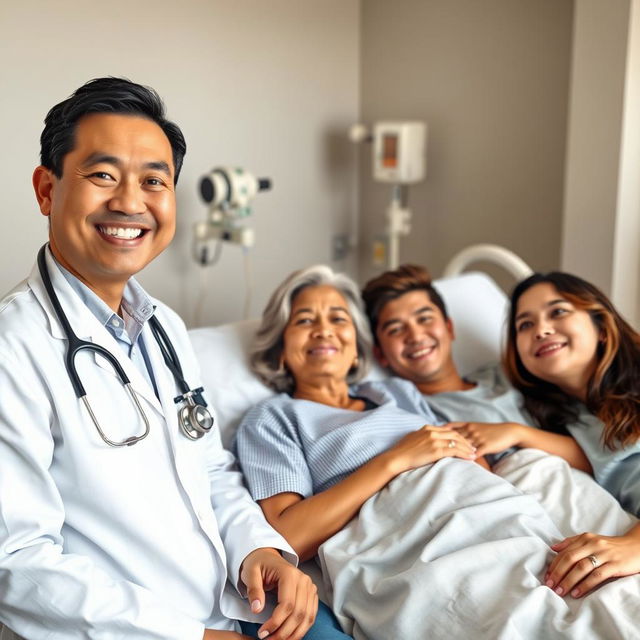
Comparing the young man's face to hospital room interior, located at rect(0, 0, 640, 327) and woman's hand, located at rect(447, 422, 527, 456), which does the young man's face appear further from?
hospital room interior, located at rect(0, 0, 640, 327)

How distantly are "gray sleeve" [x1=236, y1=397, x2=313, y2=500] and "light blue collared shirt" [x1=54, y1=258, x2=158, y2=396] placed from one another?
0.37m

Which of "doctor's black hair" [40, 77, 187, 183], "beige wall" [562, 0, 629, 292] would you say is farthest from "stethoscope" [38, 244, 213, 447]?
"beige wall" [562, 0, 629, 292]

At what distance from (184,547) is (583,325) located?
3.82 ft

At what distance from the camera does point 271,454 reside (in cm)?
174

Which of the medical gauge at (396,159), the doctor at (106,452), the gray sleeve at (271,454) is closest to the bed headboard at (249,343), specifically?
the gray sleeve at (271,454)

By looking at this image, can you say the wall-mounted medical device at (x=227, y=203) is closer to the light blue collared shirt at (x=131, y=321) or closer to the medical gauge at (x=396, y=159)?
the medical gauge at (x=396, y=159)

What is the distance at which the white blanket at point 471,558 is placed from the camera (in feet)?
4.48

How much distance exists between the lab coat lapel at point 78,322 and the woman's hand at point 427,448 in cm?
60

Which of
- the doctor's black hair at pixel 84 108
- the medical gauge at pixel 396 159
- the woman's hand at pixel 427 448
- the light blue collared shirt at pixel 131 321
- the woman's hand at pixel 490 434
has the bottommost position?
the woman's hand at pixel 490 434

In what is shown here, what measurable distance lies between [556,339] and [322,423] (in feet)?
2.07

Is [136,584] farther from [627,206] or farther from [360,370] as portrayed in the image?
[627,206]

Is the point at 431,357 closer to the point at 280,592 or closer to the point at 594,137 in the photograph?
the point at 280,592

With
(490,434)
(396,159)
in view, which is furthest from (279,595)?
(396,159)

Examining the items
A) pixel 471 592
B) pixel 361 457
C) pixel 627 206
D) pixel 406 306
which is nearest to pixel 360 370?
pixel 406 306
